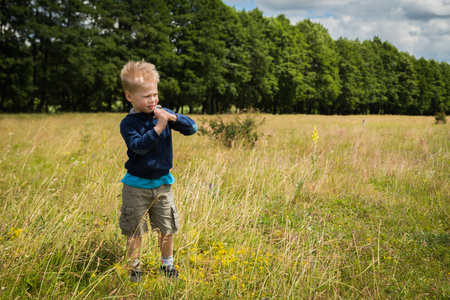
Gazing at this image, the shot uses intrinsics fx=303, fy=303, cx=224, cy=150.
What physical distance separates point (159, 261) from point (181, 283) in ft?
1.31

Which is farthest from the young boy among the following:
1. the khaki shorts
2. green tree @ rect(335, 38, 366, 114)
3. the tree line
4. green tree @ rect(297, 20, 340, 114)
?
green tree @ rect(335, 38, 366, 114)

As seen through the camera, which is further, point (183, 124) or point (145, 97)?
point (183, 124)

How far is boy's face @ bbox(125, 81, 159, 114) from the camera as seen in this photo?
7.35ft

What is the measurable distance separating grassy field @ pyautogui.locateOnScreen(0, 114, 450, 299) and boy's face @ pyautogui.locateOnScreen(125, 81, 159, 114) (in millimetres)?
1098

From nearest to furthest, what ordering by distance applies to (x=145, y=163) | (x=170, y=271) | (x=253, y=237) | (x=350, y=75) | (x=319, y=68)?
(x=145, y=163)
(x=170, y=271)
(x=253, y=237)
(x=319, y=68)
(x=350, y=75)

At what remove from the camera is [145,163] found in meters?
2.31

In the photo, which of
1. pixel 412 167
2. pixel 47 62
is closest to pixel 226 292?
pixel 412 167

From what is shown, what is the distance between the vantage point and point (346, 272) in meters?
2.77

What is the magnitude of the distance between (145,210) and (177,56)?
91.0 feet

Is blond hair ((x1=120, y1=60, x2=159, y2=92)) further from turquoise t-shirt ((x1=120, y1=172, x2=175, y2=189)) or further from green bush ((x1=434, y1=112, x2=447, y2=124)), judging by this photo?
green bush ((x1=434, y1=112, x2=447, y2=124))

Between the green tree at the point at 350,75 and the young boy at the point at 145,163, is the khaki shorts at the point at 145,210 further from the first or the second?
the green tree at the point at 350,75

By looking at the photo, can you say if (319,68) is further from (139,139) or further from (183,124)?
(139,139)

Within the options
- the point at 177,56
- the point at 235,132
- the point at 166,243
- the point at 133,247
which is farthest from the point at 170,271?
the point at 177,56

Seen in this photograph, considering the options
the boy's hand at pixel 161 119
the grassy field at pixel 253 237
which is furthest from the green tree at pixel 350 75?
the boy's hand at pixel 161 119
